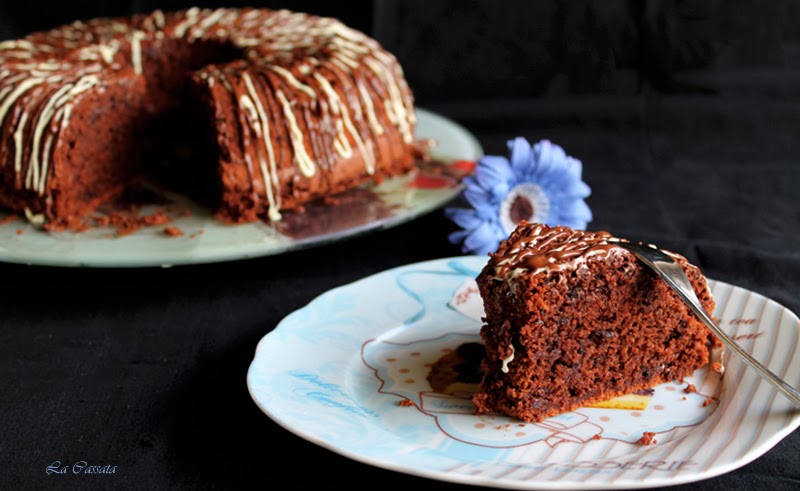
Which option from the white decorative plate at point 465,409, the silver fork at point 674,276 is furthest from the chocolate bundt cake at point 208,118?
the silver fork at point 674,276

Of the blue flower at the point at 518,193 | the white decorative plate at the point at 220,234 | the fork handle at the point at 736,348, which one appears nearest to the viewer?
the fork handle at the point at 736,348

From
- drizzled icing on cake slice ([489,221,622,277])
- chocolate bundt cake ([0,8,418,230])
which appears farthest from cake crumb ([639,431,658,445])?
chocolate bundt cake ([0,8,418,230])

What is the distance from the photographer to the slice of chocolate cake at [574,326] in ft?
7.35

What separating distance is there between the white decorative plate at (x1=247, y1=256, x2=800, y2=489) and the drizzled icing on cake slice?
0.36 m

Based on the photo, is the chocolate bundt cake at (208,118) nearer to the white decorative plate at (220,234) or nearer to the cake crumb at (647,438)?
the white decorative plate at (220,234)

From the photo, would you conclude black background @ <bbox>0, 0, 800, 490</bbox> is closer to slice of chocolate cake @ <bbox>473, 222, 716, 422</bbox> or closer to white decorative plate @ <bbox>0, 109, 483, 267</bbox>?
white decorative plate @ <bbox>0, 109, 483, 267</bbox>

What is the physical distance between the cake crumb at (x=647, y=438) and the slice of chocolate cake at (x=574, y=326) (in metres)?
0.22

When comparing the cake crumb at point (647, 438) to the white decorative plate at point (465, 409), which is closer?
the white decorative plate at point (465, 409)

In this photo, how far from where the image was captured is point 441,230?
3.65 meters

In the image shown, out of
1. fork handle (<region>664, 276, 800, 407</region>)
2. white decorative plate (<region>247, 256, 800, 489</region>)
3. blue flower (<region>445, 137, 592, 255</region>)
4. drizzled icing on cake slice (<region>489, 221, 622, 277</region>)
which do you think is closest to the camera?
white decorative plate (<region>247, 256, 800, 489</region>)

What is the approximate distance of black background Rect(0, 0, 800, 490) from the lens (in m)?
2.31

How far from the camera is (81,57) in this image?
12.8ft

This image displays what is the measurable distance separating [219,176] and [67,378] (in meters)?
0.99

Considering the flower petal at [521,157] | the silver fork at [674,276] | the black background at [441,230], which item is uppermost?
the silver fork at [674,276]
